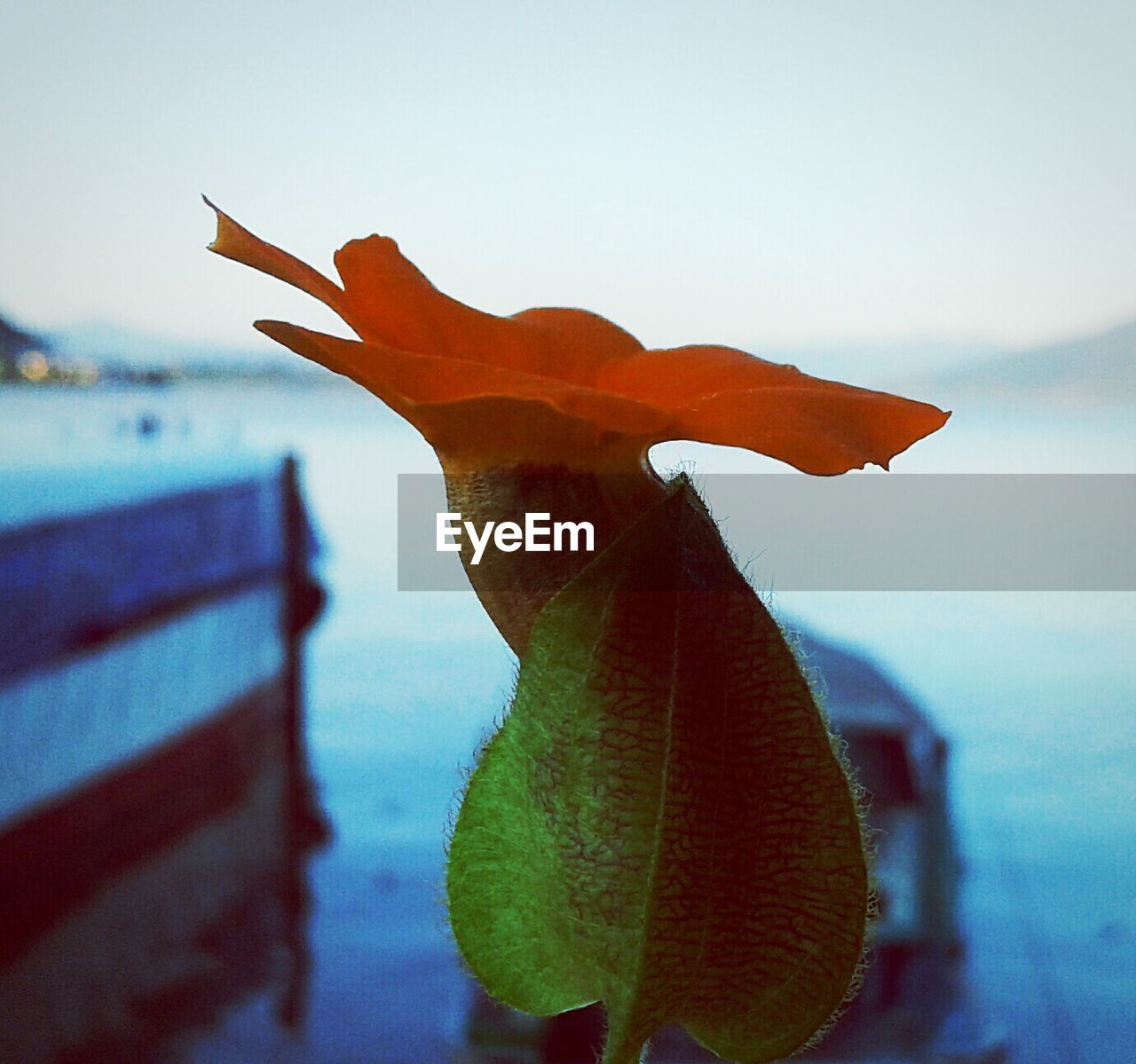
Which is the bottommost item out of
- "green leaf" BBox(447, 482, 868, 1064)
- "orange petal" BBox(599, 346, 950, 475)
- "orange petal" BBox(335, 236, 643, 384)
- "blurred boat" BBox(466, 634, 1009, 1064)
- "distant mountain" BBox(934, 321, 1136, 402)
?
"blurred boat" BBox(466, 634, 1009, 1064)

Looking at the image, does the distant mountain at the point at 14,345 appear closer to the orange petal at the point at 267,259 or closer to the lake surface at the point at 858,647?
the lake surface at the point at 858,647

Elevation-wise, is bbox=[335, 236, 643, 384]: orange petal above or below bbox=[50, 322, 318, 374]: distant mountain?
below

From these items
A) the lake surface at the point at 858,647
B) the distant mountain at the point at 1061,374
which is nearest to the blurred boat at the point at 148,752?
the lake surface at the point at 858,647

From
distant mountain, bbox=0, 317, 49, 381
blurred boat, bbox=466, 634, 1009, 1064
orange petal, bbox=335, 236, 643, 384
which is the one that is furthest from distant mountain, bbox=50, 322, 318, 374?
orange petal, bbox=335, 236, 643, 384

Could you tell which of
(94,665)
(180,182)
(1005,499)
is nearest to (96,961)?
(94,665)

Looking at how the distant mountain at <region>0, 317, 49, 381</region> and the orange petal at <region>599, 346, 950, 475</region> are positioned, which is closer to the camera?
the orange petal at <region>599, 346, 950, 475</region>

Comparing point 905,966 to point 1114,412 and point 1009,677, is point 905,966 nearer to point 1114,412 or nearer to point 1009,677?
point 1009,677

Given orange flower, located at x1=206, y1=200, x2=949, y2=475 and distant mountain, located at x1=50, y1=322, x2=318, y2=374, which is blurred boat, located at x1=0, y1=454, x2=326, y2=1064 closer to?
distant mountain, located at x1=50, y1=322, x2=318, y2=374
